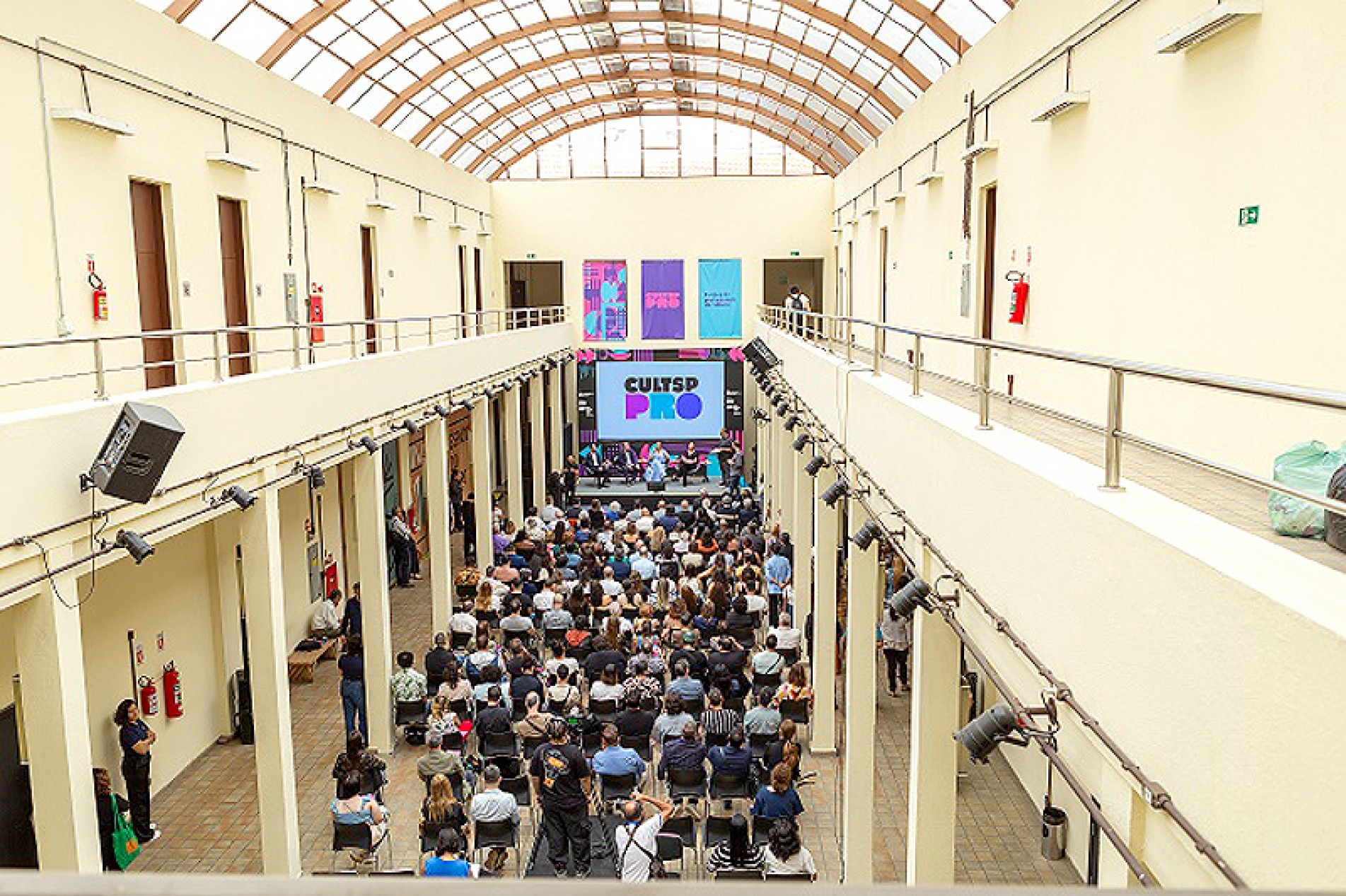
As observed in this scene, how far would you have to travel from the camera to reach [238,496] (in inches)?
384

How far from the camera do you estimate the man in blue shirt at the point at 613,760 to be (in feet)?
37.3

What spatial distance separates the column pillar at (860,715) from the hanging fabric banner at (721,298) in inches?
914

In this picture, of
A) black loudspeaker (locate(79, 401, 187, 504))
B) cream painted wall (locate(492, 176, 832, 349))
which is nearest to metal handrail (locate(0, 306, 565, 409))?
black loudspeaker (locate(79, 401, 187, 504))

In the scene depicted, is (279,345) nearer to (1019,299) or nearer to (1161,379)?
(1019,299)

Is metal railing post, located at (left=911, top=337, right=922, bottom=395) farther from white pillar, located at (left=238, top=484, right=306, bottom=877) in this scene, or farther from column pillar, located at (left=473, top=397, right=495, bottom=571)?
column pillar, located at (left=473, top=397, right=495, bottom=571)

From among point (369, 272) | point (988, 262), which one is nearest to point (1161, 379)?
point (988, 262)

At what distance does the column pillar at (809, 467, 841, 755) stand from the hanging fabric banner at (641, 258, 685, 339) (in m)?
19.5

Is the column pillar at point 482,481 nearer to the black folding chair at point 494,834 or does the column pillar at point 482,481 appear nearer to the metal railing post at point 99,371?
the black folding chair at point 494,834

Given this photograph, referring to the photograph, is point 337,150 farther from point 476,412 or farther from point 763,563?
point 763,563

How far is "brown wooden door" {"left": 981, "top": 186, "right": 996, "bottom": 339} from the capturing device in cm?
1448

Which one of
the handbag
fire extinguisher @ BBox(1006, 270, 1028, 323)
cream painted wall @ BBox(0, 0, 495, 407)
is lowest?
the handbag

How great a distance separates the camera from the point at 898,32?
63.7 ft

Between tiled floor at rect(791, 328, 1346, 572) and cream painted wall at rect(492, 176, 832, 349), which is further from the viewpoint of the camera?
cream painted wall at rect(492, 176, 832, 349)

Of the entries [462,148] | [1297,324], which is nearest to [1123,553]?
[1297,324]
